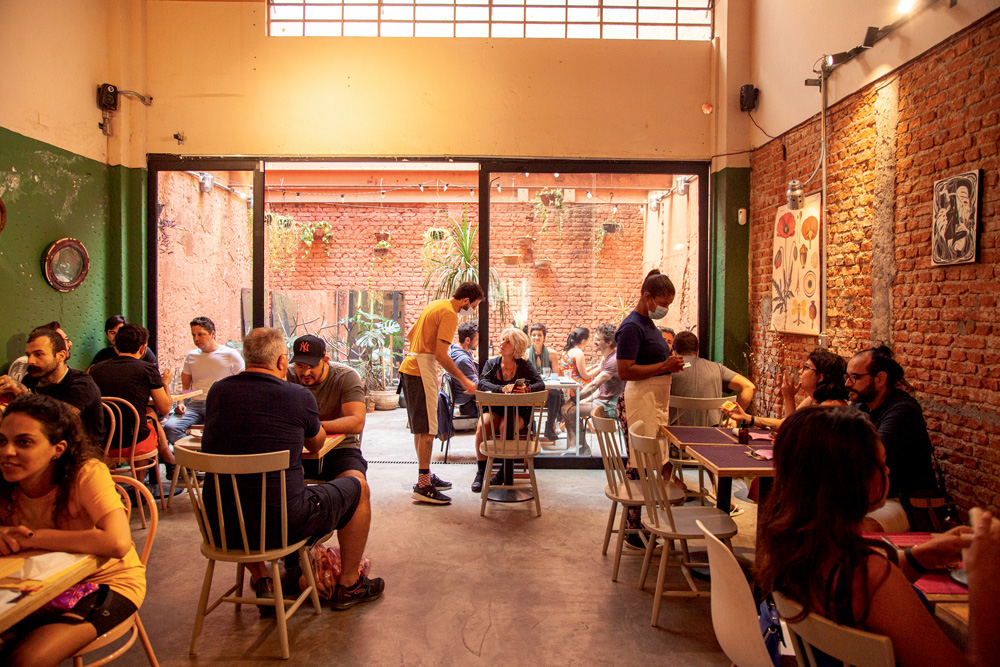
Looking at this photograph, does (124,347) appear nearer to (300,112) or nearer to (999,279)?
(300,112)

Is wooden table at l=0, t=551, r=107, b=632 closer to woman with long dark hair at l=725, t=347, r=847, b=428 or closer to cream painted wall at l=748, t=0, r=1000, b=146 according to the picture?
woman with long dark hair at l=725, t=347, r=847, b=428

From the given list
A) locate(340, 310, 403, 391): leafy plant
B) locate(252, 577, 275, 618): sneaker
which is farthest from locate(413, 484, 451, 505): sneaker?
locate(340, 310, 403, 391): leafy plant

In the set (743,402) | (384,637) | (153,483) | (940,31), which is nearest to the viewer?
(384,637)

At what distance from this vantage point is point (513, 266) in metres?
5.95

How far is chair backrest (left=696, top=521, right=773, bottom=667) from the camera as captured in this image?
5.63 ft

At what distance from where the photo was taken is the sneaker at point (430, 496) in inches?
190

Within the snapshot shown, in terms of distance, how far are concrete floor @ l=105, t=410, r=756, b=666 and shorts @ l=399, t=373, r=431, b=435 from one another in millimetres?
632

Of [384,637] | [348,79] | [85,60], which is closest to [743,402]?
[384,637]

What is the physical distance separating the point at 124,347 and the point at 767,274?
15.7 ft

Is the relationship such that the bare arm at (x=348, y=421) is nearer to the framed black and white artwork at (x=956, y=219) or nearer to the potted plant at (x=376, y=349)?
the framed black and white artwork at (x=956, y=219)

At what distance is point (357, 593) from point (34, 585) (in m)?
1.74

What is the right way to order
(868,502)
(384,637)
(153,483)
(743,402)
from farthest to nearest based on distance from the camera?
(153,483) < (743,402) < (384,637) < (868,502)

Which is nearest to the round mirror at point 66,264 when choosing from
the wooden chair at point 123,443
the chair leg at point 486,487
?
the wooden chair at point 123,443

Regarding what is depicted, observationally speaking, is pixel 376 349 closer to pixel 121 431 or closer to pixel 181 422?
pixel 181 422
